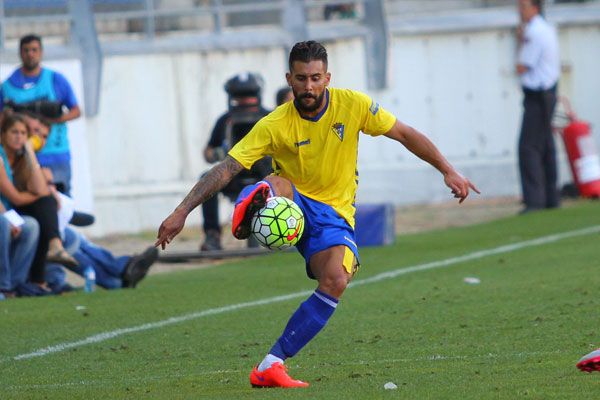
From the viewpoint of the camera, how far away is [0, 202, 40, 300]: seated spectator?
9.85m

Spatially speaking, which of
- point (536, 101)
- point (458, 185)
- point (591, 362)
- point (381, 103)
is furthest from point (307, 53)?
point (381, 103)

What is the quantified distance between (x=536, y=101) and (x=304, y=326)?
10.2 meters

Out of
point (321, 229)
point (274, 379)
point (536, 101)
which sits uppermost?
point (321, 229)

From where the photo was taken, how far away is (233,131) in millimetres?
12938

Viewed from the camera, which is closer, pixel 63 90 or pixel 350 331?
pixel 350 331

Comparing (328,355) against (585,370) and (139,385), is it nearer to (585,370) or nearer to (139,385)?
(139,385)

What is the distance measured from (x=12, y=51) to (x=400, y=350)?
10.7m

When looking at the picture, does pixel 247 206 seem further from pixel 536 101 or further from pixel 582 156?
pixel 582 156

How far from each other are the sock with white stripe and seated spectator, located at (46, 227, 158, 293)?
15.7 feet

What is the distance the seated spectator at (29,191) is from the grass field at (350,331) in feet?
1.48

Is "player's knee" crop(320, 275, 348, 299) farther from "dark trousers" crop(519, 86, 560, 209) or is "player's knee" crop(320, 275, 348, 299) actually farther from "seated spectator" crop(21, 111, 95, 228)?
"dark trousers" crop(519, 86, 560, 209)

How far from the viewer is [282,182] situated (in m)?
6.10

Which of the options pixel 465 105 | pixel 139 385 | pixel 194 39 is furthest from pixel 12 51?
pixel 139 385

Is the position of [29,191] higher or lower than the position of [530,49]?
lower
